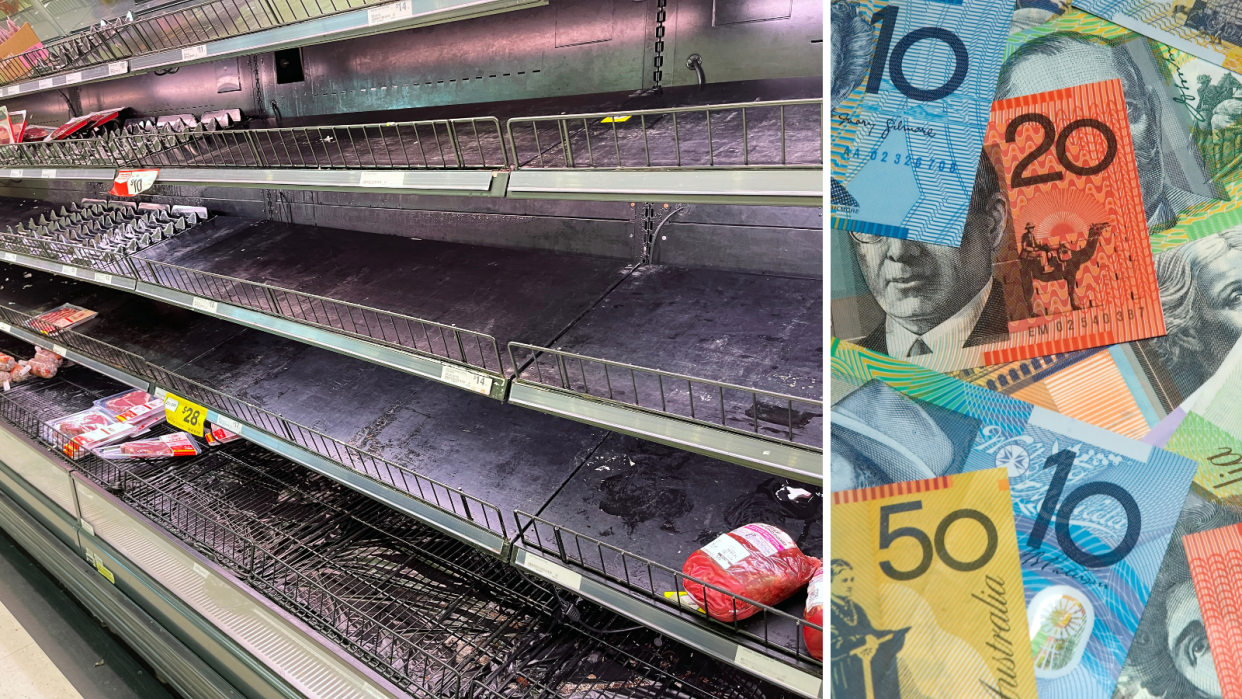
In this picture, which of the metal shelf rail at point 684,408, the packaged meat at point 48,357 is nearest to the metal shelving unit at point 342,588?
the metal shelf rail at point 684,408

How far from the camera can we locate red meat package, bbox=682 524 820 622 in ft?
3.39

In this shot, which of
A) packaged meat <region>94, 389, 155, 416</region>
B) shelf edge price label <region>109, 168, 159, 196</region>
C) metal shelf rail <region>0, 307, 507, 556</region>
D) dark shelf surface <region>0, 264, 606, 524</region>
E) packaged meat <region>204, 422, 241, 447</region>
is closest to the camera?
metal shelf rail <region>0, 307, 507, 556</region>

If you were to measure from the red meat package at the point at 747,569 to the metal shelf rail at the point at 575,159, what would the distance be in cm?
55


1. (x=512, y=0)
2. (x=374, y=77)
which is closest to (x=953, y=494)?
(x=512, y=0)

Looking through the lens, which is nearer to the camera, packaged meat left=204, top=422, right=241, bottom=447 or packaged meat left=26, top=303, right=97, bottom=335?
packaged meat left=204, top=422, right=241, bottom=447

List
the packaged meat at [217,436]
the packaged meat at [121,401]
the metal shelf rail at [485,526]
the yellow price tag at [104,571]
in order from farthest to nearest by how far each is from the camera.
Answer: the packaged meat at [121,401]
the packaged meat at [217,436]
the yellow price tag at [104,571]
the metal shelf rail at [485,526]

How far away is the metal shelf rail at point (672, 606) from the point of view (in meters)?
0.98

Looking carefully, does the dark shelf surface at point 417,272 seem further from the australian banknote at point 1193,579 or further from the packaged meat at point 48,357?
the packaged meat at point 48,357

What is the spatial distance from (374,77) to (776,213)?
1.41m

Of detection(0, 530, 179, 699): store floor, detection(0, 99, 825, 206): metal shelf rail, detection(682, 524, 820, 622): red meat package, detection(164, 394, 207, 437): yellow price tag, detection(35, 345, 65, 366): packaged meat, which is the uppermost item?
detection(0, 99, 825, 206): metal shelf rail

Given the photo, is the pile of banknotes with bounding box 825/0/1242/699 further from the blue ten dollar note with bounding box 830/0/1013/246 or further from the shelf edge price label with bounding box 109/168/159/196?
the shelf edge price label with bounding box 109/168/159/196

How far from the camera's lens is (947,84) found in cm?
42

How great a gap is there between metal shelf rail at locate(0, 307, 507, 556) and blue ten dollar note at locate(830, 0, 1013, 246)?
93 centimetres

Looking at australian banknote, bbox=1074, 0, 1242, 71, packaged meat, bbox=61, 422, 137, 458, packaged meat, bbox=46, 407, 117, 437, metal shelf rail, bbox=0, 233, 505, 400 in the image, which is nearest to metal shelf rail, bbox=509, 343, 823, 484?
metal shelf rail, bbox=0, 233, 505, 400
